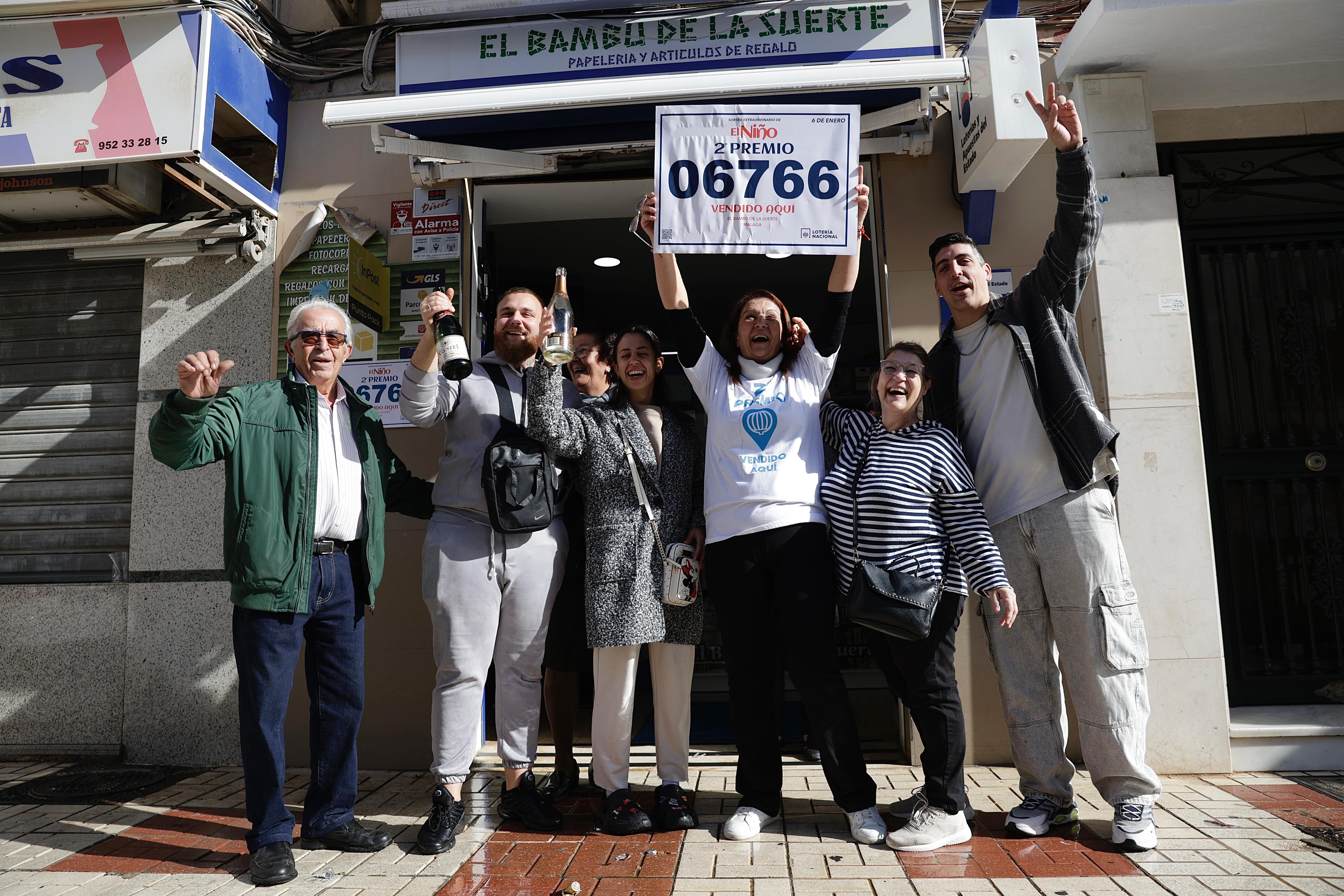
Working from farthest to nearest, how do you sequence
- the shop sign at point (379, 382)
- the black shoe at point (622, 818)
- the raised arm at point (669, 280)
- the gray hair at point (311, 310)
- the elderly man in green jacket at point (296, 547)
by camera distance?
the shop sign at point (379, 382) < the raised arm at point (669, 280) < the gray hair at point (311, 310) < the black shoe at point (622, 818) < the elderly man in green jacket at point (296, 547)

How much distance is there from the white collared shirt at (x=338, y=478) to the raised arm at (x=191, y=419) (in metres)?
0.38

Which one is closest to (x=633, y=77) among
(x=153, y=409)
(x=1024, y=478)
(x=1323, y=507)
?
(x=1024, y=478)

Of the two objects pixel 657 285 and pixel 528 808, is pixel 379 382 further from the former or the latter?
pixel 528 808

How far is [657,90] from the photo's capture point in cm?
401

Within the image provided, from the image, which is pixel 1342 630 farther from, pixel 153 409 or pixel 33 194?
pixel 33 194

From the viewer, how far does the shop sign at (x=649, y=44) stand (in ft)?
13.9

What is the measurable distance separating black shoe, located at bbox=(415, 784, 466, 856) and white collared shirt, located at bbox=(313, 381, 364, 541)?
1071 millimetres

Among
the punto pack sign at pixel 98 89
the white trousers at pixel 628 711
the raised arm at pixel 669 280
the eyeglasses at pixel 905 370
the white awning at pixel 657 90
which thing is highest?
the punto pack sign at pixel 98 89

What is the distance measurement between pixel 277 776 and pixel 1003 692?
9.11 ft

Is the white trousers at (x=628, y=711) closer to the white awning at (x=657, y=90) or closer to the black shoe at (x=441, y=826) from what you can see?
the black shoe at (x=441, y=826)

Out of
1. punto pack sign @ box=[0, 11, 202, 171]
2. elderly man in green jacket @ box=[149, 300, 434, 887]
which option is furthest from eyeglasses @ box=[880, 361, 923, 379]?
punto pack sign @ box=[0, 11, 202, 171]

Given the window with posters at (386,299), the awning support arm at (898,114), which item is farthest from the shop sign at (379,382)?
the awning support arm at (898,114)

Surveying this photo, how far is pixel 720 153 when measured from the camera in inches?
142

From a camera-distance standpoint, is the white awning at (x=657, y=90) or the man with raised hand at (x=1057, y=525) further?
the white awning at (x=657, y=90)
